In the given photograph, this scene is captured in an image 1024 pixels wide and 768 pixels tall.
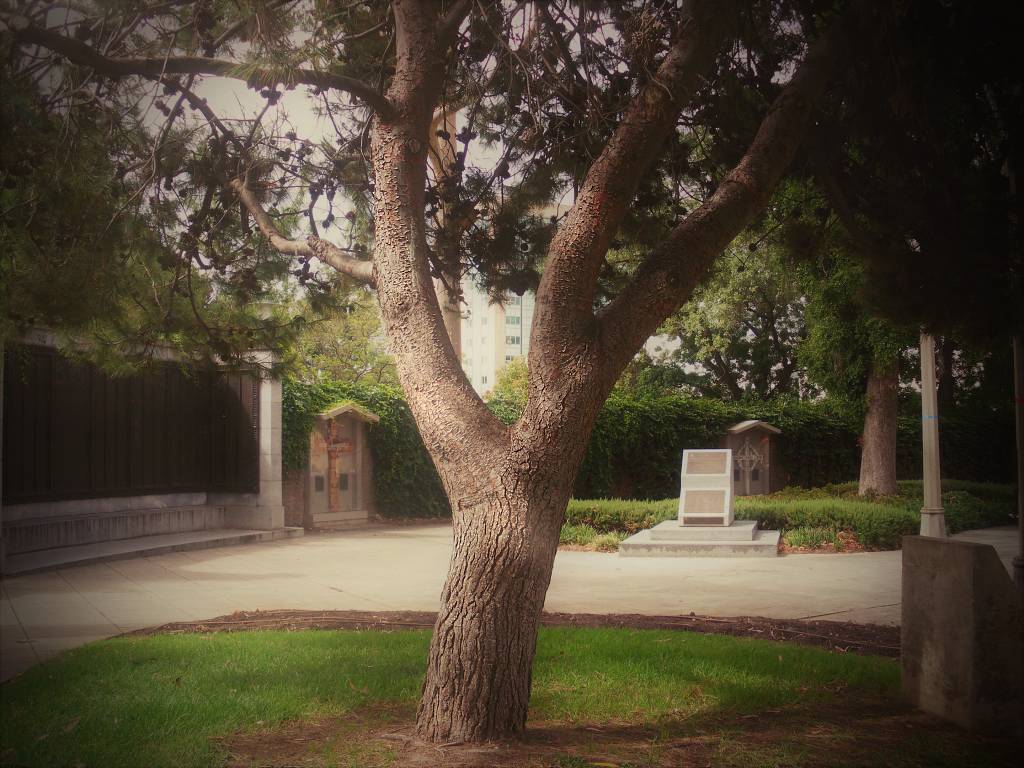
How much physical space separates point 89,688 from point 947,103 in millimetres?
6368

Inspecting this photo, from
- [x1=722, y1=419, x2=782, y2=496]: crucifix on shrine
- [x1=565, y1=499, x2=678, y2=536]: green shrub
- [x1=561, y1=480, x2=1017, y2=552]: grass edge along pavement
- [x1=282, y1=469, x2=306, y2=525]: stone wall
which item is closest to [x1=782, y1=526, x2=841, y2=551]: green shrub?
[x1=561, y1=480, x2=1017, y2=552]: grass edge along pavement

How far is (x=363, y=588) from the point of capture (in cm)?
944

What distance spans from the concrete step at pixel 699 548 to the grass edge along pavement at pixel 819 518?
2.43ft

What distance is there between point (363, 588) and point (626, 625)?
3503 millimetres

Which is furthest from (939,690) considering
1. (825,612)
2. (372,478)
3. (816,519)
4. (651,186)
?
(372,478)

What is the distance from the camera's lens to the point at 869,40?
187 inches

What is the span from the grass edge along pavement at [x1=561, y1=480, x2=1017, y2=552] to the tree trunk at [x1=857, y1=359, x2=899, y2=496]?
1.38 feet

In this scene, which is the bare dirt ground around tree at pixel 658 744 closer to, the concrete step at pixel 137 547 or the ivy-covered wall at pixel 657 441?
the concrete step at pixel 137 547

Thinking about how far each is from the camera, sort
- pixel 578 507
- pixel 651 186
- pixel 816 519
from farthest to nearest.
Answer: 1. pixel 578 507
2. pixel 816 519
3. pixel 651 186

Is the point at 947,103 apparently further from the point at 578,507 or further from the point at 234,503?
the point at 234,503

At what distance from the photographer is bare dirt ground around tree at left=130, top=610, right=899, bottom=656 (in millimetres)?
6727

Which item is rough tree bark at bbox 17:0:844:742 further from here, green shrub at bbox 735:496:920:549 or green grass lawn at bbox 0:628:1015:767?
green shrub at bbox 735:496:920:549

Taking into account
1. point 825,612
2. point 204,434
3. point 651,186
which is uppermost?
point 651,186

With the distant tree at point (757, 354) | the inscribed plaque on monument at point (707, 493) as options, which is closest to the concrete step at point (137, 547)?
the inscribed plaque on monument at point (707, 493)
